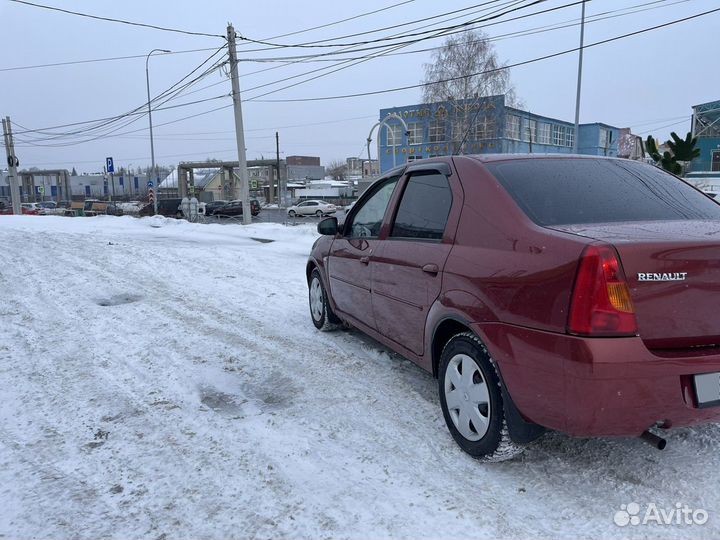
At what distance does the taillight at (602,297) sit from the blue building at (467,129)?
27.2m

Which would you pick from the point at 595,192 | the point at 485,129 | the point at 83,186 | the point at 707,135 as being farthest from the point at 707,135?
the point at 83,186

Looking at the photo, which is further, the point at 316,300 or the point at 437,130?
the point at 437,130

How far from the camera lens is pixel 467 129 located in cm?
3484

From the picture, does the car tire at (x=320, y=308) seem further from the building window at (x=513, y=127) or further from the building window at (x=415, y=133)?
the building window at (x=415, y=133)

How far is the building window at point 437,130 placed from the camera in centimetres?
3871

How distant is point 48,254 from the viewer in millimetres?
10375

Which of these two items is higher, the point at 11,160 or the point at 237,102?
the point at 237,102

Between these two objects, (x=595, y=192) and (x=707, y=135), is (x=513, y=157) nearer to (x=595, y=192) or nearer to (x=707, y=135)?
(x=595, y=192)

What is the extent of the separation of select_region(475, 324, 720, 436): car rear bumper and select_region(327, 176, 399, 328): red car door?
1906 millimetres

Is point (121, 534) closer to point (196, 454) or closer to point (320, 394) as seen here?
point (196, 454)

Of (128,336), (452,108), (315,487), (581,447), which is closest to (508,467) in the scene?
(581,447)

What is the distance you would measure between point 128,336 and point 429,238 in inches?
139

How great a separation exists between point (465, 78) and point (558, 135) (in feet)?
83.0

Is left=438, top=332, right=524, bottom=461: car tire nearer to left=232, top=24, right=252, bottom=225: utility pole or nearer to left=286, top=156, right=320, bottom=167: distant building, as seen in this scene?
left=232, top=24, right=252, bottom=225: utility pole
